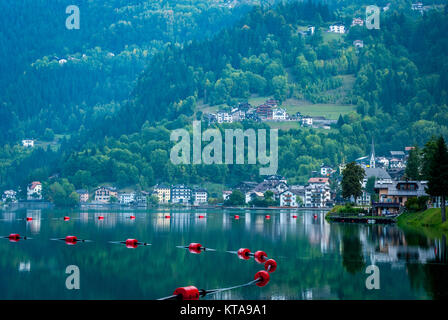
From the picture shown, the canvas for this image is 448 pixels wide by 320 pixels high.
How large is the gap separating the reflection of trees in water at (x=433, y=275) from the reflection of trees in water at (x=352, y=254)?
3.24 meters

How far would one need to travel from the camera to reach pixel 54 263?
155 feet

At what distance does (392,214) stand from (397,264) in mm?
54331

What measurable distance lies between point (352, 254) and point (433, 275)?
1224 cm

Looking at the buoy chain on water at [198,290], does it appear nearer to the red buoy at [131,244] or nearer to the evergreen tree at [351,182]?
the red buoy at [131,244]

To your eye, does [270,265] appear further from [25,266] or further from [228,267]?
[25,266]

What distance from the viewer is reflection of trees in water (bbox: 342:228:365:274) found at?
44.8m

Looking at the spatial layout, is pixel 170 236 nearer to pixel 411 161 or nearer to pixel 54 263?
pixel 54 263

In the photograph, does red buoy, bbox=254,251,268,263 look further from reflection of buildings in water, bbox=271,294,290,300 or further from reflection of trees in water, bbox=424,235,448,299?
reflection of buildings in water, bbox=271,294,290,300

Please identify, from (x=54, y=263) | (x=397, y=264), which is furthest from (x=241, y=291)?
(x=54, y=263)

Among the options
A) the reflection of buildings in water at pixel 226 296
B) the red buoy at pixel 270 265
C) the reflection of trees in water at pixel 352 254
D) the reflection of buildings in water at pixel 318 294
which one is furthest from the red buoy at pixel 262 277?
the reflection of trees in water at pixel 352 254

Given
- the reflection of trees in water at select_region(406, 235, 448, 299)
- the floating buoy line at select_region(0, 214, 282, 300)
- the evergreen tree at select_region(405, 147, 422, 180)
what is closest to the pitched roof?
the evergreen tree at select_region(405, 147, 422, 180)

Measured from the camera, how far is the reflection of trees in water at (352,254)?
4479cm

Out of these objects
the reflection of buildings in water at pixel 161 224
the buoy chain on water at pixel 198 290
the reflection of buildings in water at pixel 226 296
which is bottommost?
the reflection of buildings in water at pixel 226 296

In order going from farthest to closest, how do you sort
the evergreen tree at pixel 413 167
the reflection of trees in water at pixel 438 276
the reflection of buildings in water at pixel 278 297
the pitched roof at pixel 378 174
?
the pitched roof at pixel 378 174
the evergreen tree at pixel 413 167
the reflection of trees in water at pixel 438 276
the reflection of buildings in water at pixel 278 297
